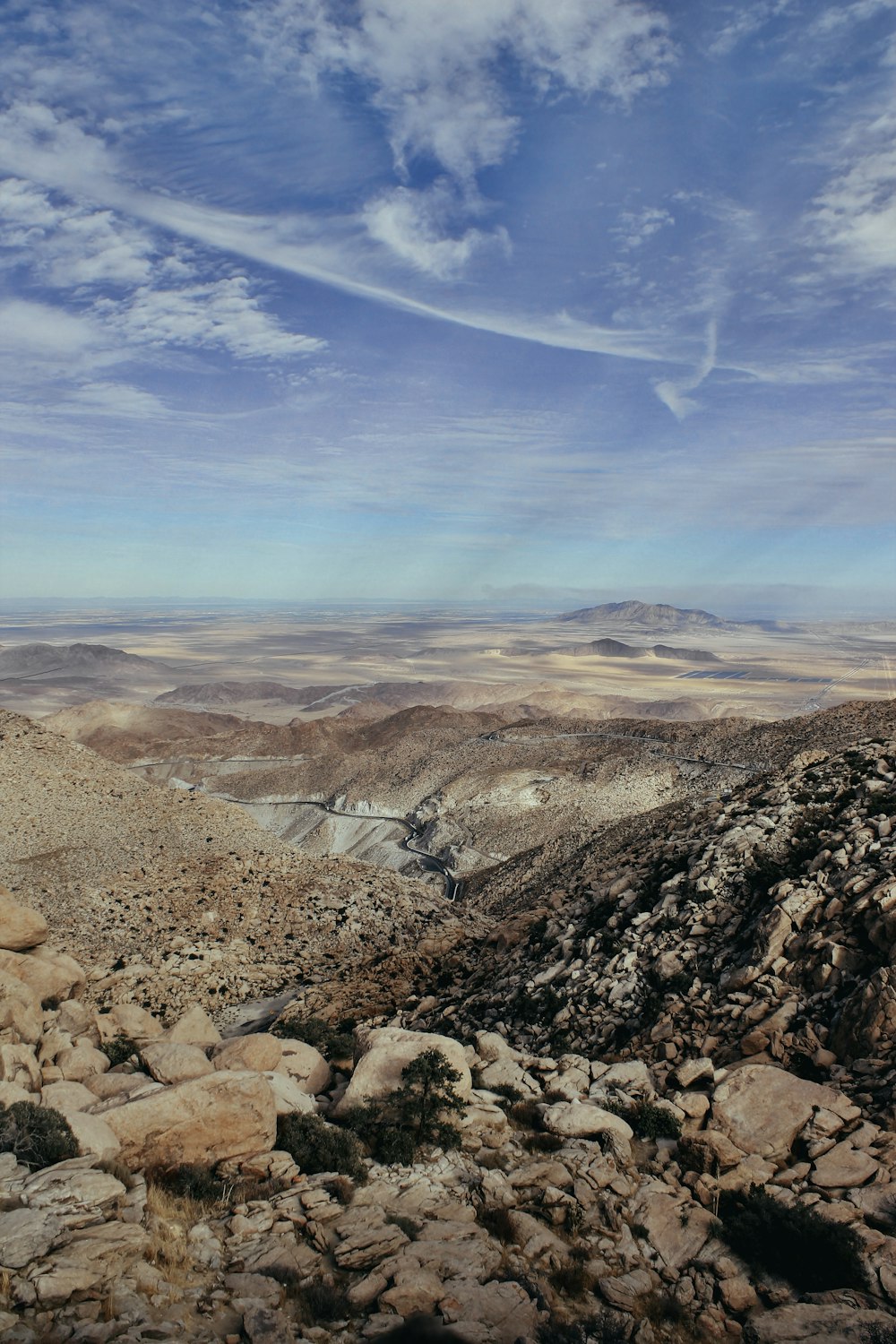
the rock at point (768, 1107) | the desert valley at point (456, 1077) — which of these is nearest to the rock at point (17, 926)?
the desert valley at point (456, 1077)

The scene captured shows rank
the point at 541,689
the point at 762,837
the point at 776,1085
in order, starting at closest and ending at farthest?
the point at 776,1085 → the point at 762,837 → the point at 541,689

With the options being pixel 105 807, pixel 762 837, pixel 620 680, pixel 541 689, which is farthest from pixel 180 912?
pixel 620 680

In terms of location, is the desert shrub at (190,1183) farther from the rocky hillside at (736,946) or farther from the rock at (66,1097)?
the rocky hillside at (736,946)

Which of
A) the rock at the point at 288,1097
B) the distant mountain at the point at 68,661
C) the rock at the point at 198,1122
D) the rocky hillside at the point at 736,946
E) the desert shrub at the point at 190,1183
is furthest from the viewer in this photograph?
the distant mountain at the point at 68,661

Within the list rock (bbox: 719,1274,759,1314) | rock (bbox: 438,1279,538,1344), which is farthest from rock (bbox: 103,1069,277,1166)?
rock (bbox: 719,1274,759,1314)

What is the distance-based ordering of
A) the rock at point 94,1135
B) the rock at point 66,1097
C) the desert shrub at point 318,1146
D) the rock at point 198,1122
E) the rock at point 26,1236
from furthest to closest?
the rock at point 66,1097
the desert shrub at point 318,1146
the rock at point 198,1122
the rock at point 94,1135
the rock at point 26,1236

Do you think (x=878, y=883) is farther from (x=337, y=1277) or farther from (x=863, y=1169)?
(x=337, y=1277)
